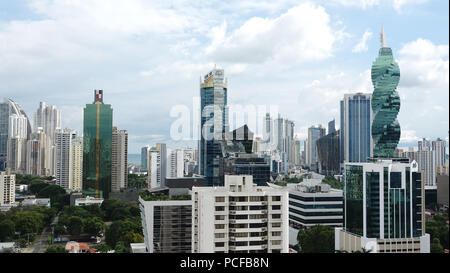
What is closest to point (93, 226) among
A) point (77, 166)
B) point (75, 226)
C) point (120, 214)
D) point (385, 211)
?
point (75, 226)

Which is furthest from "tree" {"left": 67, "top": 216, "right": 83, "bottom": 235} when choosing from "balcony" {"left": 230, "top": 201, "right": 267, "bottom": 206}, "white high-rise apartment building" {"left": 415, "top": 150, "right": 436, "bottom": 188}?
"white high-rise apartment building" {"left": 415, "top": 150, "right": 436, "bottom": 188}

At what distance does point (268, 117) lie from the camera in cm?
784

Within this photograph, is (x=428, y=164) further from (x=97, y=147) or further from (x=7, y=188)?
(x=7, y=188)

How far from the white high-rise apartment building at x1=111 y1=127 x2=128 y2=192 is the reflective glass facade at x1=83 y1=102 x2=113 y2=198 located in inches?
4.6

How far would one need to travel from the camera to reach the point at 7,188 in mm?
7852

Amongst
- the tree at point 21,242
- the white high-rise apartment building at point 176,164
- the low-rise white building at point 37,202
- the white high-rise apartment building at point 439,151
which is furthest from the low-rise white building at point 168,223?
the white high-rise apartment building at point 439,151

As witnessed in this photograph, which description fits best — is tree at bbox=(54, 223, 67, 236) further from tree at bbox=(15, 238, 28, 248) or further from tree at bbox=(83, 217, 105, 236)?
tree at bbox=(15, 238, 28, 248)

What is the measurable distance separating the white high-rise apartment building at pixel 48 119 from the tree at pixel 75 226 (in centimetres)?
227

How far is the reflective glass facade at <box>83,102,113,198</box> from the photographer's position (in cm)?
1048

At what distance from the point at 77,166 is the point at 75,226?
3.51m

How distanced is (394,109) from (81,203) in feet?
21.6

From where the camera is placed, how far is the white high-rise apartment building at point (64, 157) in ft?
31.2
